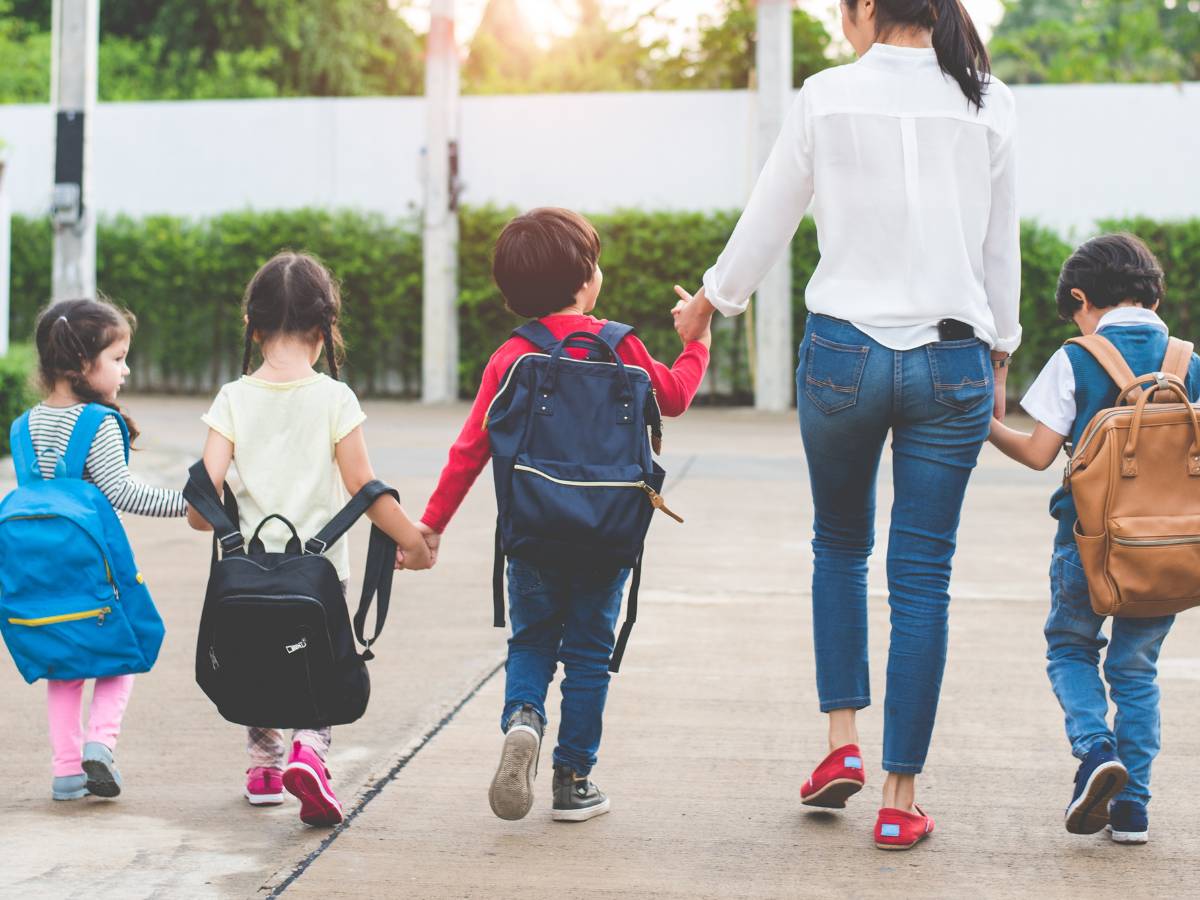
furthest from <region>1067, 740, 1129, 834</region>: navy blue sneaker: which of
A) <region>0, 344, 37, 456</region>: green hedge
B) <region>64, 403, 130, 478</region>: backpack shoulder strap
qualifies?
<region>0, 344, 37, 456</region>: green hedge

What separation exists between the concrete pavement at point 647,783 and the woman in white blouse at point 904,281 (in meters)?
0.31

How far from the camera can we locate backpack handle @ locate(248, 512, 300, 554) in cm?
349

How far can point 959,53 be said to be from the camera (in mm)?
3387

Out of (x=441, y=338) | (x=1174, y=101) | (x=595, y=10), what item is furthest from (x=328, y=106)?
(x=595, y=10)

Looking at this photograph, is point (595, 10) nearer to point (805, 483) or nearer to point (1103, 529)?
point (805, 483)

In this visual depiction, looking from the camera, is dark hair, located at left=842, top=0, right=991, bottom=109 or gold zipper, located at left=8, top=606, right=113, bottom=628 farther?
gold zipper, located at left=8, top=606, right=113, bottom=628

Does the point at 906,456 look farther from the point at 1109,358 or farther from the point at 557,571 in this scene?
the point at 557,571

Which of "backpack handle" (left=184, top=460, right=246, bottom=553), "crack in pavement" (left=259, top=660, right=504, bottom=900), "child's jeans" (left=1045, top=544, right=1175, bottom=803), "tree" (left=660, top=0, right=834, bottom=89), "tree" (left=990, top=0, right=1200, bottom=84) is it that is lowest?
"crack in pavement" (left=259, top=660, right=504, bottom=900)

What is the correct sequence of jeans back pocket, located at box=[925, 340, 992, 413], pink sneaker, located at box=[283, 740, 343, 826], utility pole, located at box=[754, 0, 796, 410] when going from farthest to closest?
utility pole, located at box=[754, 0, 796, 410], pink sneaker, located at box=[283, 740, 343, 826], jeans back pocket, located at box=[925, 340, 992, 413]

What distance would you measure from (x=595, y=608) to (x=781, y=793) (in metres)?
0.71

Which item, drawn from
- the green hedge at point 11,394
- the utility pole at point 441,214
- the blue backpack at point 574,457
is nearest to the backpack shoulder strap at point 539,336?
the blue backpack at point 574,457

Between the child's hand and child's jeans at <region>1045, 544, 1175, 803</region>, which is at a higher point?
the child's hand

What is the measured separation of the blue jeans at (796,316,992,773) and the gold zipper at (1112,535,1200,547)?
13.5 inches

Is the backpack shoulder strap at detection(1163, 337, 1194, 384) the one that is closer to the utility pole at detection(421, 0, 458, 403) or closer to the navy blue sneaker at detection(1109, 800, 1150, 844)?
the navy blue sneaker at detection(1109, 800, 1150, 844)
